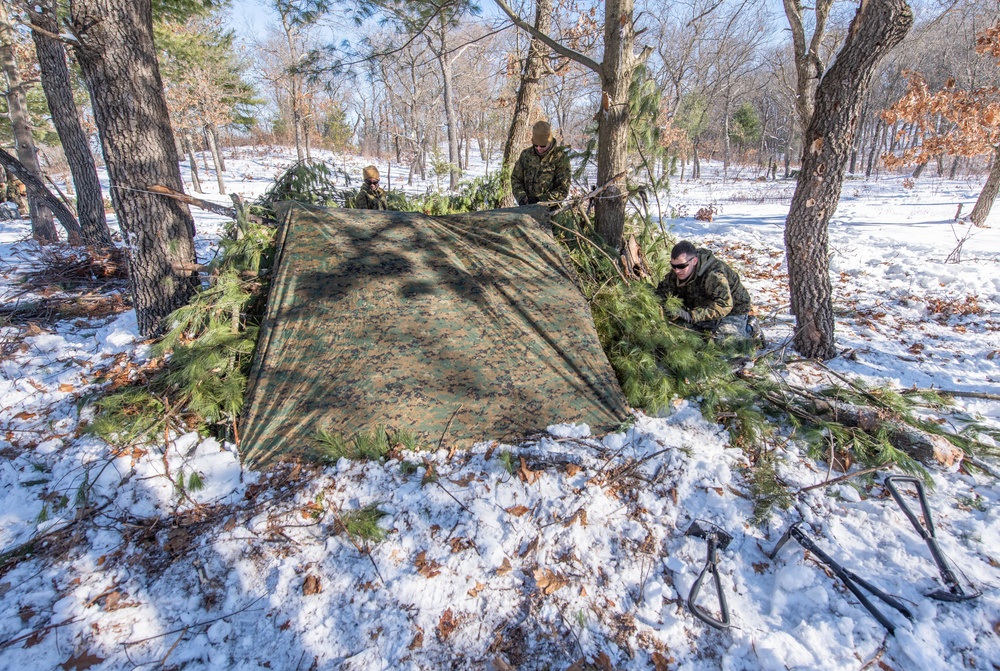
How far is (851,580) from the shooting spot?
191 cm

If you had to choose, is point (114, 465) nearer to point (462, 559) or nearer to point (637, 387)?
point (462, 559)

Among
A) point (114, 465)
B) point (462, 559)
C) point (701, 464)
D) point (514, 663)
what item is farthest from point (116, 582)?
point (701, 464)

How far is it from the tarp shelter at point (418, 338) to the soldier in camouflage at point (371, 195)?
5.85ft

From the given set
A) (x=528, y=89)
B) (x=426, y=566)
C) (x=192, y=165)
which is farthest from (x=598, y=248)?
(x=192, y=165)

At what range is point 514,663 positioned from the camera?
5.61 feet

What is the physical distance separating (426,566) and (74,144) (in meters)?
8.05

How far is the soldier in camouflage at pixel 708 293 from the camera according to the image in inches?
145

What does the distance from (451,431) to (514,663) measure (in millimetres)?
1282

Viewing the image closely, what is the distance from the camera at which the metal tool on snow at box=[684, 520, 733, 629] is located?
1.79m

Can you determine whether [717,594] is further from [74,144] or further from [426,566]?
[74,144]

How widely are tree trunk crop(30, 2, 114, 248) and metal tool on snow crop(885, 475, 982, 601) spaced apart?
8.54 m

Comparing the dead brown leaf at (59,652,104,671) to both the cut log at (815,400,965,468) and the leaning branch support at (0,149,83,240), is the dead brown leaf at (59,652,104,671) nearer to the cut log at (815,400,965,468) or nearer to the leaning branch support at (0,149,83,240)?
the cut log at (815,400,965,468)

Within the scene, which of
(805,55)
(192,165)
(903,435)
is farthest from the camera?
(192,165)

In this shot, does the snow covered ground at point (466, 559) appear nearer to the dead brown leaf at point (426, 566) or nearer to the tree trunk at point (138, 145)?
the dead brown leaf at point (426, 566)
